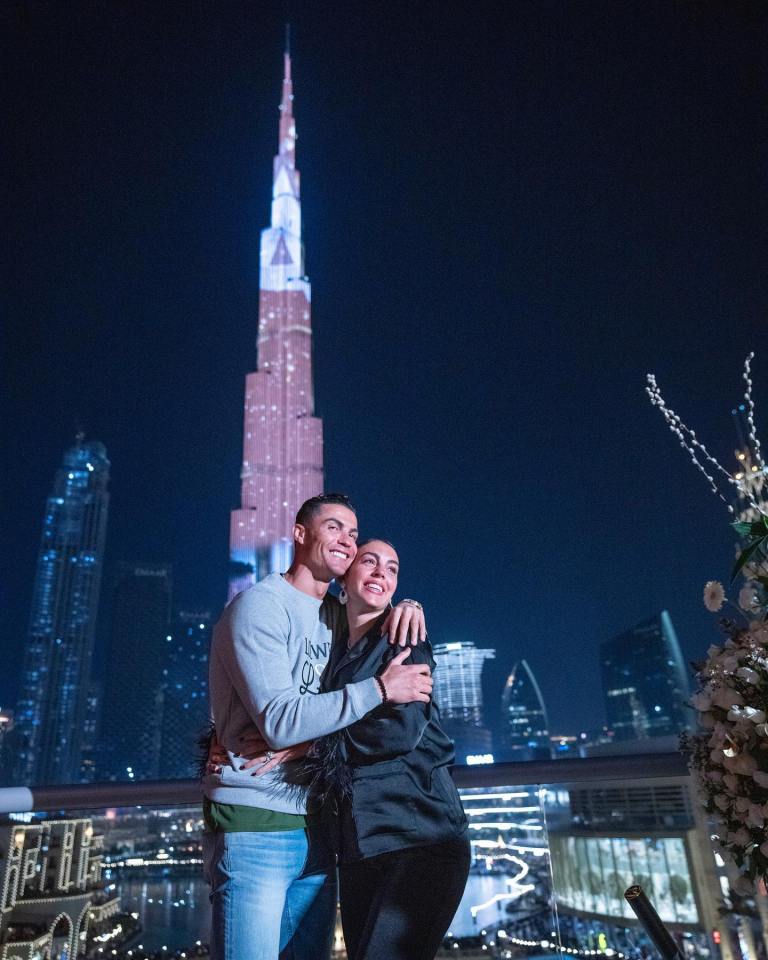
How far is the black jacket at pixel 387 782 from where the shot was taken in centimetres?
114

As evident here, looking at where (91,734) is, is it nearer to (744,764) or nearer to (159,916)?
(159,916)

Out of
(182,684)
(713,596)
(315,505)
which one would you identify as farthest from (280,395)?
(713,596)

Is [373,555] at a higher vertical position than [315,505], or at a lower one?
lower

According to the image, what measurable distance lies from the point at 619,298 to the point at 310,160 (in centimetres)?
3718

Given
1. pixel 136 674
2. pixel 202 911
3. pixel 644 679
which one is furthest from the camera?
pixel 136 674

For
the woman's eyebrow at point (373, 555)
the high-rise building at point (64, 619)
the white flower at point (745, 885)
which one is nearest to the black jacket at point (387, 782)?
the woman's eyebrow at point (373, 555)

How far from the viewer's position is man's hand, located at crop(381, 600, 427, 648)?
1.27m

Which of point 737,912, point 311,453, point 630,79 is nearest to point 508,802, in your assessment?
point 737,912

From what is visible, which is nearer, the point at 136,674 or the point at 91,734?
the point at 91,734

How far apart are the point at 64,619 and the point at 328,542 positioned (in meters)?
75.3

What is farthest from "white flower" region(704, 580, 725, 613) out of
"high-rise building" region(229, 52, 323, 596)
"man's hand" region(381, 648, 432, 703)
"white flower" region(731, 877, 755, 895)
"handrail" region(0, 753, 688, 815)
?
"high-rise building" region(229, 52, 323, 596)

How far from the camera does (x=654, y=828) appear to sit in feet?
6.98

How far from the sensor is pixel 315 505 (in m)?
1.50

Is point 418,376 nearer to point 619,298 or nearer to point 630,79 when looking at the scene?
point 619,298
